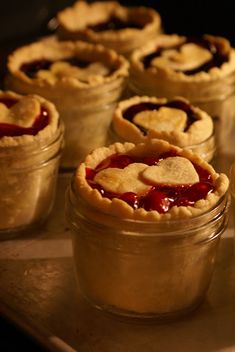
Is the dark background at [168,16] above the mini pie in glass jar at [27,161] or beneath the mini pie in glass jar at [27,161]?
beneath

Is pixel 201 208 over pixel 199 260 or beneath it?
over

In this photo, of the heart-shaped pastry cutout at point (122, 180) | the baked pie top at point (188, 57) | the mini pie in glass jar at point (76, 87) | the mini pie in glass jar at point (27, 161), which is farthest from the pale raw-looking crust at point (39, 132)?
the baked pie top at point (188, 57)

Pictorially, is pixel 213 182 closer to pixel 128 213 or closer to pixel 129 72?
pixel 128 213

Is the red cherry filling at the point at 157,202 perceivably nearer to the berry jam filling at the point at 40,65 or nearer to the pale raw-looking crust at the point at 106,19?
the berry jam filling at the point at 40,65

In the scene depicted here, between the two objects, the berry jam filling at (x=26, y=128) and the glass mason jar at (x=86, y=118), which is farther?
the glass mason jar at (x=86, y=118)

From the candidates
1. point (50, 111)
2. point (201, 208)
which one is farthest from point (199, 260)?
point (50, 111)
